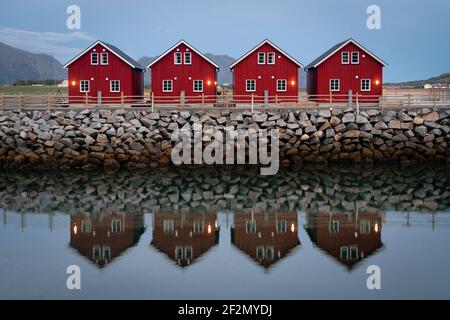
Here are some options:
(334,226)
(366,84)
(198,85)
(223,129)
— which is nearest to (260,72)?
(198,85)

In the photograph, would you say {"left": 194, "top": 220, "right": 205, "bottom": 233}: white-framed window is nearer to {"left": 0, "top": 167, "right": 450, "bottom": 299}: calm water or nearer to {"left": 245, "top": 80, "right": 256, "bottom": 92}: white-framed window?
{"left": 0, "top": 167, "right": 450, "bottom": 299}: calm water

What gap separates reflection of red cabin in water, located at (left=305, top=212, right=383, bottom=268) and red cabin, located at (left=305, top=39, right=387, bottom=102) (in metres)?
22.5

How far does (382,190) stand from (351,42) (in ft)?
60.9

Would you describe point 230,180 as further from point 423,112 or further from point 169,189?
point 423,112

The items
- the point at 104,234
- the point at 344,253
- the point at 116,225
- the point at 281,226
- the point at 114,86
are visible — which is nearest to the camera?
the point at 344,253

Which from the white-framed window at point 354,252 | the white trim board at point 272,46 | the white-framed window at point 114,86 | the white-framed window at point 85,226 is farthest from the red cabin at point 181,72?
the white-framed window at point 354,252

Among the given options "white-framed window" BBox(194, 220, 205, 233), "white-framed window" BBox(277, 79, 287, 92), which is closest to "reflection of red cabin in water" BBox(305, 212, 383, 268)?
"white-framed window" BBox(194, 220, 205, 233)

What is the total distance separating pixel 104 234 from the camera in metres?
20.4

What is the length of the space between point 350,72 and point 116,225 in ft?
90.1

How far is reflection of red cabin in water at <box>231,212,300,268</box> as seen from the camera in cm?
1819

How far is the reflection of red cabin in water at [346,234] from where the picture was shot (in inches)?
714

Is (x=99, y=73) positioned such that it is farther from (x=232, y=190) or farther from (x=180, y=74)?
(x=232, y=190)

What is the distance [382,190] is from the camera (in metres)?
28.6
